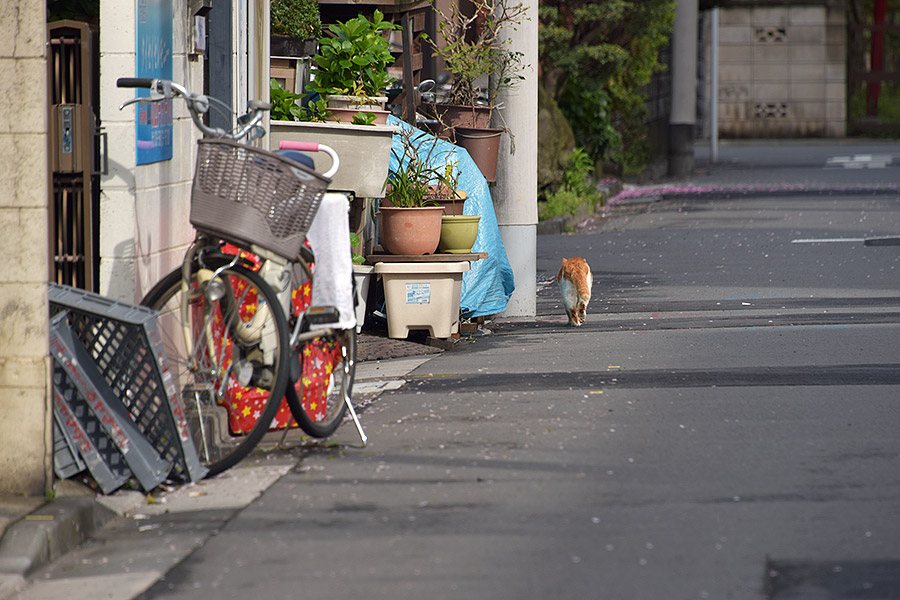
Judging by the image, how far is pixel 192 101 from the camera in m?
5.74

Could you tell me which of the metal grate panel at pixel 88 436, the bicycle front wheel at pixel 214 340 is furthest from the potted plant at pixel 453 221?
the metal grate panel at pixel 88 436

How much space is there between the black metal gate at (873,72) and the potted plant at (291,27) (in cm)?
3381

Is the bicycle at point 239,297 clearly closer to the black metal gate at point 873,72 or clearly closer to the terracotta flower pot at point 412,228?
the terracotta flower pot at point 412,228

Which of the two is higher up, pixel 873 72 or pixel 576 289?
pixel 873 72

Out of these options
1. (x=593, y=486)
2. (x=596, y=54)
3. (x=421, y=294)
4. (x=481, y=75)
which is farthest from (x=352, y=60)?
(x=596, y=54)

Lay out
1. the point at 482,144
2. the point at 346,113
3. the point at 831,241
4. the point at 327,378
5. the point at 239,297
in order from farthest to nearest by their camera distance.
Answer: the point at 831,241 < the point at 482,144 < the point at 346,113 < the point at 327,378 < the point at 239,297

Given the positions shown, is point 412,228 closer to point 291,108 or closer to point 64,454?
point 291,108

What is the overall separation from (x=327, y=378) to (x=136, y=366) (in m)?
1.11

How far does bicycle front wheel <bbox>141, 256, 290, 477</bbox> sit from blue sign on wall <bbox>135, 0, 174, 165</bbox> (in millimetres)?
947

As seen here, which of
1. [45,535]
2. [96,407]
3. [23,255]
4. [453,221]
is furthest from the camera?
[453,221]

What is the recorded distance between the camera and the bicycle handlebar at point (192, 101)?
18.4ft

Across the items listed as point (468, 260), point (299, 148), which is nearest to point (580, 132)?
point (468, 260)

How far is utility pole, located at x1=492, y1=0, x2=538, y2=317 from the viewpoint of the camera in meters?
10.5

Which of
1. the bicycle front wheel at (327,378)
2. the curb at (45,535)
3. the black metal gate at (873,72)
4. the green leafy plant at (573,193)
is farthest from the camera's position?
the black metal gate at (873,72)
